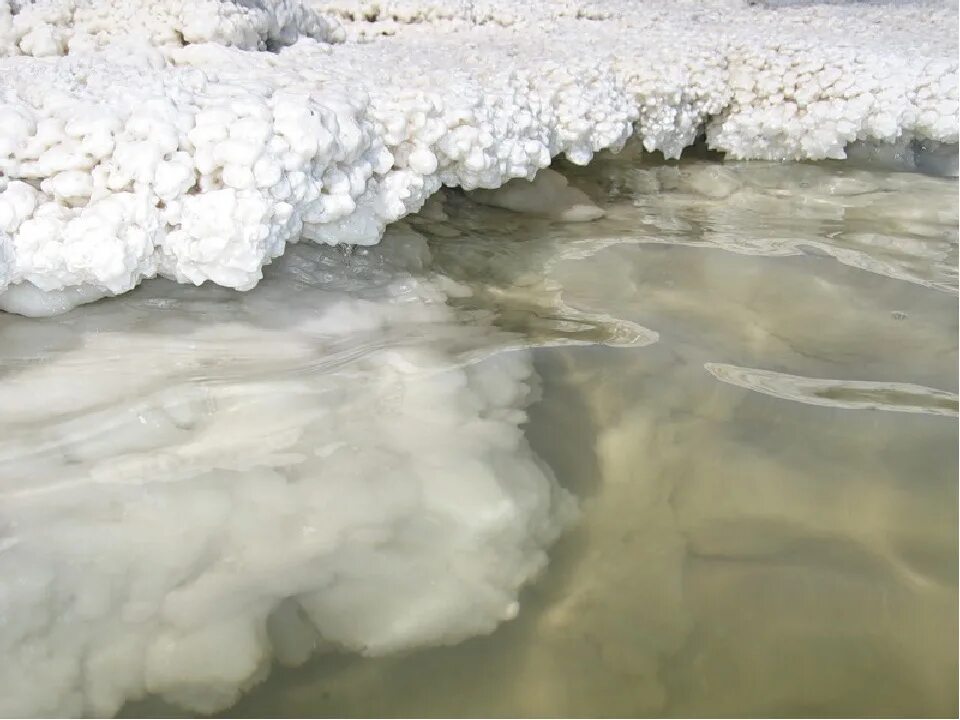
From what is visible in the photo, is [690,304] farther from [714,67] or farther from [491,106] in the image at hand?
[714,67]

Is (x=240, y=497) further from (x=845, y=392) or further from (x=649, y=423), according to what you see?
(x=845, y=392)

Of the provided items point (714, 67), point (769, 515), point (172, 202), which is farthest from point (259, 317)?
point (714, 67)

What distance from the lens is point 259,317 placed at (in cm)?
143

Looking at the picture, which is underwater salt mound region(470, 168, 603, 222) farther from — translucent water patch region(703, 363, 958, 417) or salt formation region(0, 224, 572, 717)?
translucent water patch region(703, 363, 958, 417)

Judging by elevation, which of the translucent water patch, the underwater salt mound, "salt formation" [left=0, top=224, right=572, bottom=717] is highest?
the underwater salt mound

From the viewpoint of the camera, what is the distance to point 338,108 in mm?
1510

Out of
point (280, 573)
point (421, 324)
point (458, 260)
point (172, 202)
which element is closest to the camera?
point (280, 573)

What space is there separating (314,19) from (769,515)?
225 cm

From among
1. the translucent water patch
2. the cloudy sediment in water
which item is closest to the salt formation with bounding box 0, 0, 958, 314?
the cloudy sediment in water

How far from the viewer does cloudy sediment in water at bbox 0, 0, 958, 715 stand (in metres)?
0.88

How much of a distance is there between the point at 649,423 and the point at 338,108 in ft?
2.81

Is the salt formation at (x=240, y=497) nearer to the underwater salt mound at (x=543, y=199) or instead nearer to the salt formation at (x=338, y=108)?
the salt formation at (x=338, y=108)

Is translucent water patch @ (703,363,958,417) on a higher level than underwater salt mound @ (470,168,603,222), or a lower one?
lower

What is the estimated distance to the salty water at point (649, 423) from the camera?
797mm
